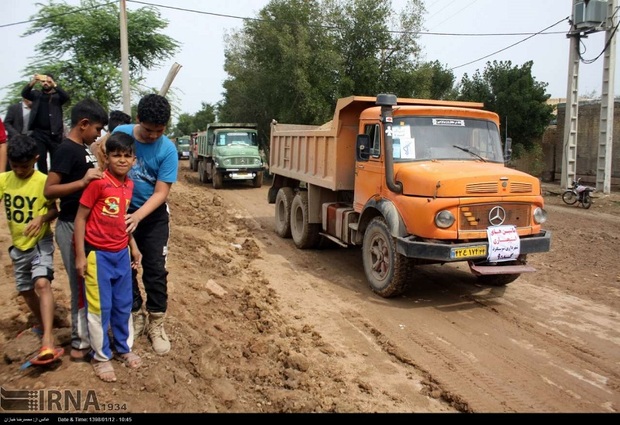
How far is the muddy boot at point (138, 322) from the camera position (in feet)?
13.6

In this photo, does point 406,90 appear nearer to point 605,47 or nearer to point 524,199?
point 605,47

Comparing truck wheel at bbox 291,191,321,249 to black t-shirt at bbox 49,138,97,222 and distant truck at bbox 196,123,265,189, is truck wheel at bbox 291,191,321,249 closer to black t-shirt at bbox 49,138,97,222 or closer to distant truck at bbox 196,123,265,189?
black t-shirt at bbox 49,138,97,222

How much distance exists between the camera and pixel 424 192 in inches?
235

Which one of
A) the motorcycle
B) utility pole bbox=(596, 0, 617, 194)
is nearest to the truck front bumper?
the motorcycle

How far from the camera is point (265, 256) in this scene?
8953 mm

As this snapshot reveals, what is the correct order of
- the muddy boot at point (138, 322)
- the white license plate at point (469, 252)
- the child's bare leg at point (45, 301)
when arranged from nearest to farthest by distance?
A: the child's bare leg at point (45, 301), the muddy boot at point (138, 322), the white license plate at point (469, 252)

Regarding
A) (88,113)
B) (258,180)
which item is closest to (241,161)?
(258,180)

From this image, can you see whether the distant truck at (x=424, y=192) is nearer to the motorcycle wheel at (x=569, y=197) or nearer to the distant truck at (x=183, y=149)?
the motorcycle wheel at (x=569, y=197)

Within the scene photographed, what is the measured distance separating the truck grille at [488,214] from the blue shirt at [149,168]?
341 centimetres

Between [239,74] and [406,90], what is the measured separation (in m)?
9.16

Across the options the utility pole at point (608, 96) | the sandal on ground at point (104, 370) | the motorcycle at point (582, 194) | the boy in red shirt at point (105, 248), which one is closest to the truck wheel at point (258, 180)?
the motorcycle at point (582, 194)

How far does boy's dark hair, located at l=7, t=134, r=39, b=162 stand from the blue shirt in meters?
0.61

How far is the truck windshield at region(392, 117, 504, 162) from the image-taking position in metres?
6.69
